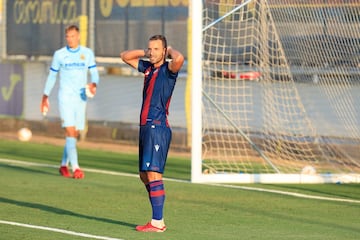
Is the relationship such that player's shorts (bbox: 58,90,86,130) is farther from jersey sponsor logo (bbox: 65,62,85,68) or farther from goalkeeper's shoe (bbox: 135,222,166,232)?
goalkeeper's shoe (bbox: 135,222,166,232)

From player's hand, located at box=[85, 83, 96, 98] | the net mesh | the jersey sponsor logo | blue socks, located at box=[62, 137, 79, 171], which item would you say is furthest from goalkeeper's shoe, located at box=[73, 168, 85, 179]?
the net mesh

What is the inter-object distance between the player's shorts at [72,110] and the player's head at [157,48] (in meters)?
5.57

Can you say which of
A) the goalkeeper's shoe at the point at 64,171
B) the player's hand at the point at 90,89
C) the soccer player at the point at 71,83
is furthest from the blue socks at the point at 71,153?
the player's hand at the point at 90,89

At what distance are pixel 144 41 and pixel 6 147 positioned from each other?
328 centimetres

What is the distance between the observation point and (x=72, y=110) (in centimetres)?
1625

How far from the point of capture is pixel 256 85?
62.7ft

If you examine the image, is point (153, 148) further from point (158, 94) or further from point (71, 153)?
point (71, 153)

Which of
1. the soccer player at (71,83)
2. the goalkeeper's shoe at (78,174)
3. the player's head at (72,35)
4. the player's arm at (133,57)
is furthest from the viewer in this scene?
the soccer player at (71,83)

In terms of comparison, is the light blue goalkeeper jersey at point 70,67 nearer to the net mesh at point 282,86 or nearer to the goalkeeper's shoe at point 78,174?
the goalkeeper's shoe at point 78,174

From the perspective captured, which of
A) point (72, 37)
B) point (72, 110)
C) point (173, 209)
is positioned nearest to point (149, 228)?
point (173, 209)

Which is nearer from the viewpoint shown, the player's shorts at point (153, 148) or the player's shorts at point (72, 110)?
the player's shorts at point (153, 148)

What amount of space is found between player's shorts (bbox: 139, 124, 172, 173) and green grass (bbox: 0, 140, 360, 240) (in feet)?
2.17

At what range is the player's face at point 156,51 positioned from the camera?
10.7m

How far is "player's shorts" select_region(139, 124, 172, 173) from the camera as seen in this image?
35.5ft
